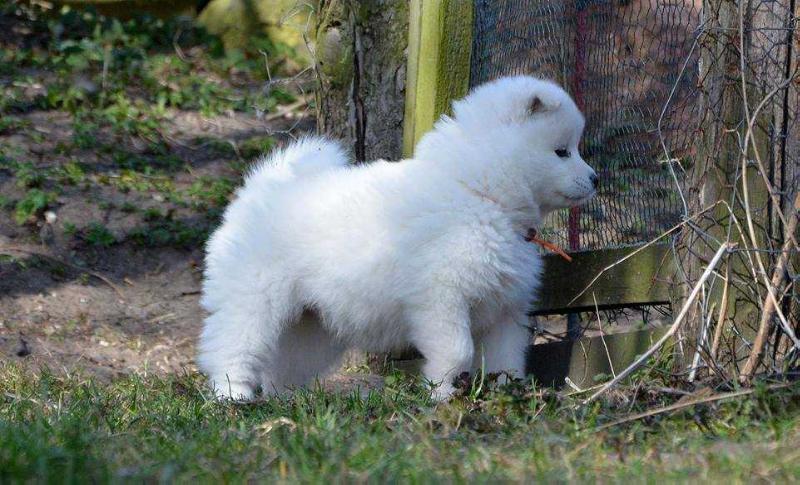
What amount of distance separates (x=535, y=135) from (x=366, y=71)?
1.15 meters

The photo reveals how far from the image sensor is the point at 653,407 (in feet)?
10.5

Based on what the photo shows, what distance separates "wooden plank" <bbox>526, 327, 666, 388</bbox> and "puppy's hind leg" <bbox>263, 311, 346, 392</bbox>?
85cm

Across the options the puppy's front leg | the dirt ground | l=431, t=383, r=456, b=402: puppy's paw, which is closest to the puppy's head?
the puppy's front leg

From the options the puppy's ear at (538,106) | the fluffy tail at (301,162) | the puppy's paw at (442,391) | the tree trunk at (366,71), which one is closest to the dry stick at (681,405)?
the puppy's paw at (442,391)

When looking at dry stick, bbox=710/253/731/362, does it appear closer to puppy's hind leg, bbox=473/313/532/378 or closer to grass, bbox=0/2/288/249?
puppy's hind leg, bbox=473/313/532/378

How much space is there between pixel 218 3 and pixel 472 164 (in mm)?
6507

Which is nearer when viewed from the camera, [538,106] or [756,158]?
[756,158]

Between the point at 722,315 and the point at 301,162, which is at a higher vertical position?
the point at 301,162

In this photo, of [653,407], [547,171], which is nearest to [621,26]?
[547,171]

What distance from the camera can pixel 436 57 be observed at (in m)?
4.43

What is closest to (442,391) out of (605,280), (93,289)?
(605,280)

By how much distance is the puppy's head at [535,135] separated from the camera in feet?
12.9

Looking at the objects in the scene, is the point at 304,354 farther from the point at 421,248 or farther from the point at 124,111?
the point at 124,111

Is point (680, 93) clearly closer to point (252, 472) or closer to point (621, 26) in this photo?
point (621, 26)
